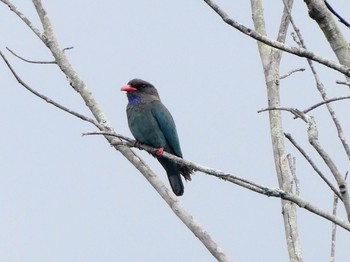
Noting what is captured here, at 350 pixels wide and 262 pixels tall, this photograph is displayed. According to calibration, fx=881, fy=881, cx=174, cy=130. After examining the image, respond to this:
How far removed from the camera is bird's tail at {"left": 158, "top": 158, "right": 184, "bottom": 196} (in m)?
9.02

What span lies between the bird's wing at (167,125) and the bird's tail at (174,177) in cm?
20

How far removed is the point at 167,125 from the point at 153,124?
0.25m

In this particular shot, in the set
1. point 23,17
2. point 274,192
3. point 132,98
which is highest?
point 132,98

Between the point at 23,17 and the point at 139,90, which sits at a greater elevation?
the point at 139,90

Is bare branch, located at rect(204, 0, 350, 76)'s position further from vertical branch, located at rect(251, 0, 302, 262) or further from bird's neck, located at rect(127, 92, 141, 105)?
bird's neck, located at rect(127, 92, 141, 105)

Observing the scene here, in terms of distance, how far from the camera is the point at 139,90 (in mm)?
9688

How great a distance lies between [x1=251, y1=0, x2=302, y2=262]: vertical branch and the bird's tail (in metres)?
2.89

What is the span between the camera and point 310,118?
3.47 meters

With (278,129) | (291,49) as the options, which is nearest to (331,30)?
(291,49)

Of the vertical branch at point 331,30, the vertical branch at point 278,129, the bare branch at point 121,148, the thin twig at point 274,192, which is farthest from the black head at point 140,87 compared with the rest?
the vertical branch at point 331,30

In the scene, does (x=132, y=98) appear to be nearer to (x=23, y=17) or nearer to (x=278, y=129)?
(x=23, y=17)

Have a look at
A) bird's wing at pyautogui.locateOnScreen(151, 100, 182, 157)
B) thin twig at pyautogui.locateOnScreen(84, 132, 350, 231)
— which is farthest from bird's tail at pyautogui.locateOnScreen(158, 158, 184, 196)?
thin twig at pyautogui.locateOnScreen(84, 132, 350, 231)

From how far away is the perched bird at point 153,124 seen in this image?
899 centimetres

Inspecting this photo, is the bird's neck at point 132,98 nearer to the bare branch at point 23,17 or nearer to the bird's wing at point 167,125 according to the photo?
the bird's wing at point 167,125
